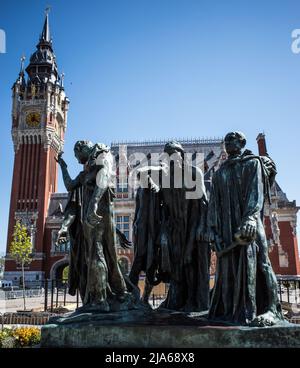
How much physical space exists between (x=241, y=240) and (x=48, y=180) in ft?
145

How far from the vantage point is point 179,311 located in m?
4.88

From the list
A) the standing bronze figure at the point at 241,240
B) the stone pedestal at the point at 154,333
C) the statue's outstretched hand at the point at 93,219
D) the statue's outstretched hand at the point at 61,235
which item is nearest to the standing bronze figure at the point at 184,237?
the standing bronze figure at the point at 241,240

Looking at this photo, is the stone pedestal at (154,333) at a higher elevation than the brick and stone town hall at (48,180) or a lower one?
lower

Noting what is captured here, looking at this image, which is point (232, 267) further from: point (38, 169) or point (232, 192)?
point (38, 169)

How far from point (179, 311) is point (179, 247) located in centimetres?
86

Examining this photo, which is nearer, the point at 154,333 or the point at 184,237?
the point at 154,333

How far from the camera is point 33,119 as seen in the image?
1892 inches

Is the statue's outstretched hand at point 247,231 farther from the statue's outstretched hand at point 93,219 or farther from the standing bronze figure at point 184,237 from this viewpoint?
the statue's outstretched hand at point 93,219

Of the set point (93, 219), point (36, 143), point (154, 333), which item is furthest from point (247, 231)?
point (36, 143)

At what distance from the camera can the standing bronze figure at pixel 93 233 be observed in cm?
435

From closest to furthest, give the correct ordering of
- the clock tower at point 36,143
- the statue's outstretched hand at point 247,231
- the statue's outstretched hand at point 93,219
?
1. the statue's outstretched hand at point 247,231
2. the statue's outstretched hand at point 93,219
3. the clock tower at point 36,143

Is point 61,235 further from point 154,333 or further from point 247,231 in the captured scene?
point 247,231

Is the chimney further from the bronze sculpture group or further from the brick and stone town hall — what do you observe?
the bronze sculpture group
